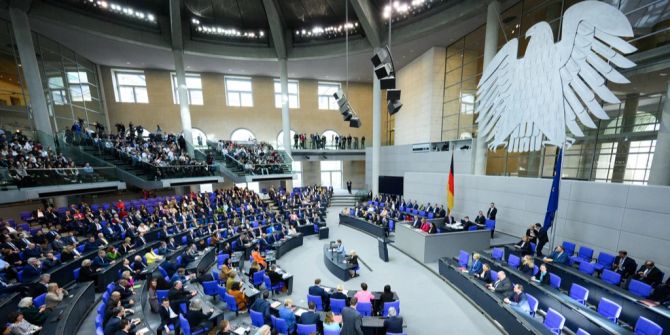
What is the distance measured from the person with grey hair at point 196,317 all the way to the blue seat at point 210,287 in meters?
1.49

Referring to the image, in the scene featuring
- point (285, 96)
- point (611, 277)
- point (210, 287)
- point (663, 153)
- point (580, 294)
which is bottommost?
point (210, 287)

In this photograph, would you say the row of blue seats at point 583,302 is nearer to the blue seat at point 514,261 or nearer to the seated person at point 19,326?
the blue seat at point 514,261

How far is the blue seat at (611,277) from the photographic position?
229 inches

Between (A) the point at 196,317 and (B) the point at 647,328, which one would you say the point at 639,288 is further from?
(A) the point at 196,317

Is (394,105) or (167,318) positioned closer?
(167,318)

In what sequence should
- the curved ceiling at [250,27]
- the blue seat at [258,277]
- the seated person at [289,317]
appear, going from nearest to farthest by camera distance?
the seated person at [289,317] → the blue seat at [258,277] → the curved ceiling at [250,27]

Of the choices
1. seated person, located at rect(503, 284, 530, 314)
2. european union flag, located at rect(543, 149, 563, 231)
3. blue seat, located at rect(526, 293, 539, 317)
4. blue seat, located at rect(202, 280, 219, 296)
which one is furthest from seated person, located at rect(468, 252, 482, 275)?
blue seat, located at rect(202, 280, 219, 296)

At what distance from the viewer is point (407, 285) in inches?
300

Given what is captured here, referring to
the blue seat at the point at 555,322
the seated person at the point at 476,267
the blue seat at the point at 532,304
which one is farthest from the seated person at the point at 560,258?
the blue seat at the point at 555,322

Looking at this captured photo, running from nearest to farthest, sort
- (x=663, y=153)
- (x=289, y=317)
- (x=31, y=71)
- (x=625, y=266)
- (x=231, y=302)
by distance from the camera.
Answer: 1. (x=289, y=317)
2. (x=231, y=302)
3. (x=625, y=266)
4. (x=663, y=153)
5. (x=31, y=71)

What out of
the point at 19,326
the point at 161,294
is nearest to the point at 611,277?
the point at 161,294

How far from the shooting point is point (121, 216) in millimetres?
12219

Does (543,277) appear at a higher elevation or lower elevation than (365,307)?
higher

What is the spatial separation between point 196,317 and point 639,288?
374 inches
